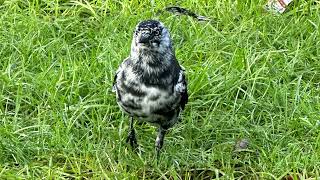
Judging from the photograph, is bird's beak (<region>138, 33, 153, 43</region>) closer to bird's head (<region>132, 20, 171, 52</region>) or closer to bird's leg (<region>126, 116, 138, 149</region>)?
bird's head (<region>132, 20, 171, 52</region>)

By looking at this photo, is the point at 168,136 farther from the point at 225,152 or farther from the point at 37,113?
the point at 37,113

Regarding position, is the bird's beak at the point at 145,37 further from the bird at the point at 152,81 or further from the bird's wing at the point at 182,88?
the bird's wing at the point at 182,88

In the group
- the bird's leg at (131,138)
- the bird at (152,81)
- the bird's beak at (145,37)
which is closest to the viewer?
the bird's beak at (145,37)

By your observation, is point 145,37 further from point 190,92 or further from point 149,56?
point 190,92

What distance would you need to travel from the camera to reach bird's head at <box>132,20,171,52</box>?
405cm

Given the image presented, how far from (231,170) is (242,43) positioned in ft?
4.48

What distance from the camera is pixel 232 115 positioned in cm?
486

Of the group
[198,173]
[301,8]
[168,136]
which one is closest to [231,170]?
[198,173]

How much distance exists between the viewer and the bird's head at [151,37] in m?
4.05

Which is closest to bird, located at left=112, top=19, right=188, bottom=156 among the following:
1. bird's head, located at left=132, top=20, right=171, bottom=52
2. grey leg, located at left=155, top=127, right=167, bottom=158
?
bird's head, located at left=132, top=20, right=171, bottom=52

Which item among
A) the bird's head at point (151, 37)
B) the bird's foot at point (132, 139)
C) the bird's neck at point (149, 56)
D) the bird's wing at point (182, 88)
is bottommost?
the bird's foot at point (132, 139)

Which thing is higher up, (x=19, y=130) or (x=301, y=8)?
(x=301, y=8)

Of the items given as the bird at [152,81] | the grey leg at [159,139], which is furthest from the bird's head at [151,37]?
the grey leg at [159,139]

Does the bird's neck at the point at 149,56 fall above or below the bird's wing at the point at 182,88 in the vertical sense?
above
